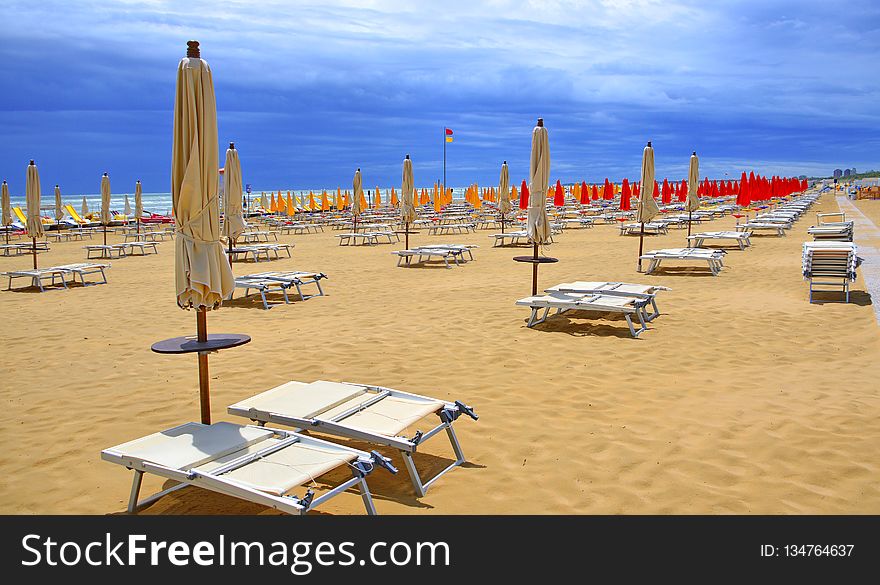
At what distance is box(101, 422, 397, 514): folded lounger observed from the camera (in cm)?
300

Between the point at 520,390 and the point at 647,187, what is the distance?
8.60 metres

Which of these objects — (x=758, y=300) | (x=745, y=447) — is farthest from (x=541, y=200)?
(x=745, y=447)

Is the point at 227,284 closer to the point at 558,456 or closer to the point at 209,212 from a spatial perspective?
the point at 209,212

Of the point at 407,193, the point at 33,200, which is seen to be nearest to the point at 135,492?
the point at 33,200

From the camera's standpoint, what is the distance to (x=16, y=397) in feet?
17.6

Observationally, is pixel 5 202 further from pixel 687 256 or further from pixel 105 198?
pixel 687 256

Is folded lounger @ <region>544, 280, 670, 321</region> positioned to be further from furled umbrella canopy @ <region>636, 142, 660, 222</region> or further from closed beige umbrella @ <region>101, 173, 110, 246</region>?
closed beige umbrella @ <region>101, 173, 110, 246</region>

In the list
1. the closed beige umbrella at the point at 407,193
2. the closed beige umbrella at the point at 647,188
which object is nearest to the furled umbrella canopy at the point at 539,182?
the closed beige umbrella at the point at 647,188

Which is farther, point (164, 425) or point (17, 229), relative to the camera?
point (17, 229)

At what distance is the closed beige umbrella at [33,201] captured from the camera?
1288cm

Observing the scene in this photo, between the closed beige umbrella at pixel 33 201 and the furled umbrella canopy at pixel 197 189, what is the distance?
11.0m
